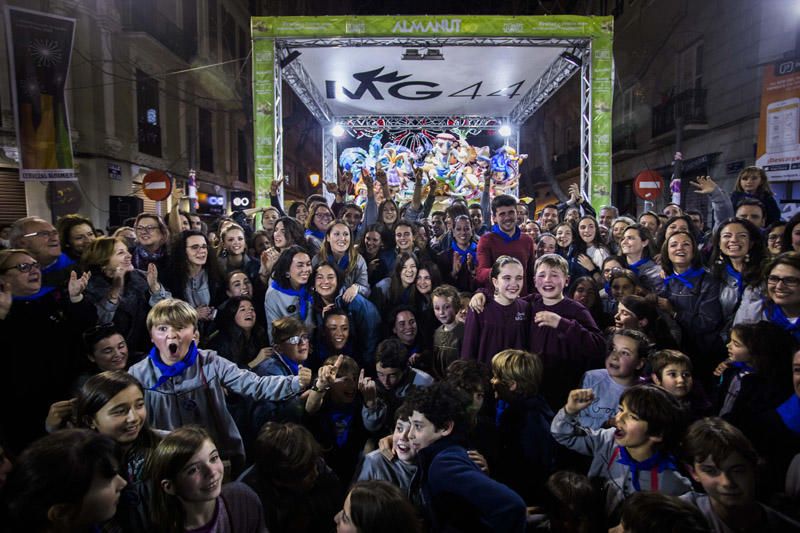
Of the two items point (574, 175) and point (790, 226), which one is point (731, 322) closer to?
point (790, 226)

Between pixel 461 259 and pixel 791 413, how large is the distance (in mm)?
3121

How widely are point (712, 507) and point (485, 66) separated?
10192mm

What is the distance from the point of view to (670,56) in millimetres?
13703

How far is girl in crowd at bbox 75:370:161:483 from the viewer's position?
2.06m

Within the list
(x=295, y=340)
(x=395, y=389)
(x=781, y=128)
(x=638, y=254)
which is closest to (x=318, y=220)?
(x=295, y=340)

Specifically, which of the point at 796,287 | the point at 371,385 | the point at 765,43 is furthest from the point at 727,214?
the point at 765,43

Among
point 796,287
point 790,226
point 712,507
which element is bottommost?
point 712,507

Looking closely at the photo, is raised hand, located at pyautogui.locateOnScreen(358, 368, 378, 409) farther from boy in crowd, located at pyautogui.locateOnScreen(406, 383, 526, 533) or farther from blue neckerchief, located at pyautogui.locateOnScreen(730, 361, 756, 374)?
blue neckerchief, located at pyautogui.locateOnScreen(730, 361, 756, 374)

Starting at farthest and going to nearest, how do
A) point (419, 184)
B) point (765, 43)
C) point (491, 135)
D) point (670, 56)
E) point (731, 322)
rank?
point (491, 135) < point (670, 56) < point (765, 43) < point (419, 184) < point (731, 322)

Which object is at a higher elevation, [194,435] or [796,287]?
[796,287]

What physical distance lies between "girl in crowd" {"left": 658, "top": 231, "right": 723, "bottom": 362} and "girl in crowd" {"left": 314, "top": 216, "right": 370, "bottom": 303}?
2.43 m

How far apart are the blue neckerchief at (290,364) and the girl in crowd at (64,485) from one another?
4.78 feet

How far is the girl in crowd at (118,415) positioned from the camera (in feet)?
6.75

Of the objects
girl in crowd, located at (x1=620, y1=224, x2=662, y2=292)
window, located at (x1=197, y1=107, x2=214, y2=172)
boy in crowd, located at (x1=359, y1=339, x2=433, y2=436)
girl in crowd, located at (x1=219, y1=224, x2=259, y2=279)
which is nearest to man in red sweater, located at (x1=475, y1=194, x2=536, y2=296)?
girl in crowd, located at (x1=620, y1=224, x2=662, y2=292)
